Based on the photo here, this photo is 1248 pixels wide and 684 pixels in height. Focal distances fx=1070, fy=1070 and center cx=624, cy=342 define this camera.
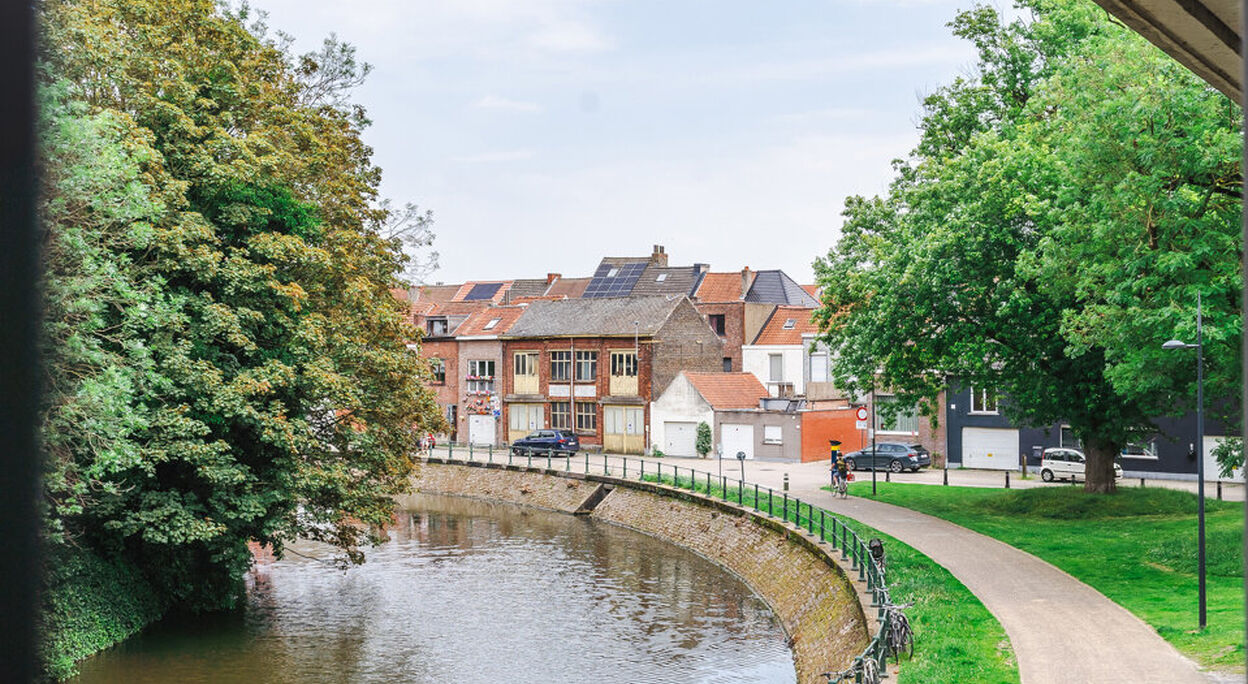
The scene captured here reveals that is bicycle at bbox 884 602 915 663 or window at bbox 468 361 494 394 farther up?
window at bbox 468 361 494 394

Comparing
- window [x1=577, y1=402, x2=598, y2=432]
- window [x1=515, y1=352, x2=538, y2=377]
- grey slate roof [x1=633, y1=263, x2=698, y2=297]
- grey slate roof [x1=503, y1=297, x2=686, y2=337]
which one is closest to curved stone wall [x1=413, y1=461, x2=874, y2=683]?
window [x1=577, y1=402, x2=598, y2=432]

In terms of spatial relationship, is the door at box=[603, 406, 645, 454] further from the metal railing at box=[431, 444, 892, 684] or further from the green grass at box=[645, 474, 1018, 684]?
the green grass at box=[645, 474, 1018, 684]

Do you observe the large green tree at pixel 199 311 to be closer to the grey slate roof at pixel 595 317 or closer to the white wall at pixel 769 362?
the grey slate roof at pixel 595 317

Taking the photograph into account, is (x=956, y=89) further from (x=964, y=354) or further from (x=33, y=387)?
(x=33, y=387)

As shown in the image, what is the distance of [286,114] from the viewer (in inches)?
Answer: 880

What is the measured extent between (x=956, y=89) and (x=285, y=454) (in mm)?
22731

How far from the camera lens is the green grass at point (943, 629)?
46.0 feet

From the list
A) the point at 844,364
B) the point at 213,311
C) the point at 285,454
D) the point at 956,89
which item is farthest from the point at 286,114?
the point at 956,89

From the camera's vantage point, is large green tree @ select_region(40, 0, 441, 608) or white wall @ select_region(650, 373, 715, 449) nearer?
Answer: large green tree @ select_region(40, 0, 441, 608)

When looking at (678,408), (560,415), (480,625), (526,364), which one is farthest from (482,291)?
(480,625)

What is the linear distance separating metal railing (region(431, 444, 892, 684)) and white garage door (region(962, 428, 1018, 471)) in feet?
35.5

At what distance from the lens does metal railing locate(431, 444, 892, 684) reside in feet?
48.9

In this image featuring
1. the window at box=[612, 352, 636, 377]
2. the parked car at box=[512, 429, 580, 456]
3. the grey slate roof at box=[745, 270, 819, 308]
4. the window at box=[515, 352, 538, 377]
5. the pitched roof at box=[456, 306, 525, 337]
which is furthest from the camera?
the grey slate roof at box=[745, 270, 819, 308]

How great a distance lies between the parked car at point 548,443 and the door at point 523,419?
14.2ft
